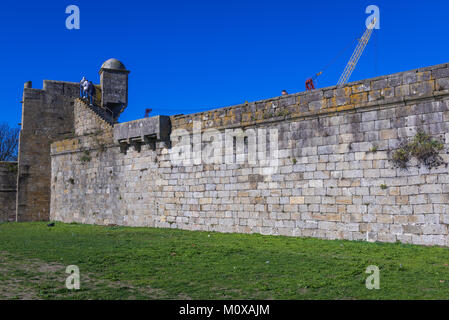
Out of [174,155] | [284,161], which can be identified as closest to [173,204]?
[174,155]

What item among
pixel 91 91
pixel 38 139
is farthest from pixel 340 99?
pixel 38 139

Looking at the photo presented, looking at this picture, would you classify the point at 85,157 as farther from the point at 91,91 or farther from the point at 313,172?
the point at 313,172

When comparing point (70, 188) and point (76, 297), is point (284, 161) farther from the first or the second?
point (70, 188)

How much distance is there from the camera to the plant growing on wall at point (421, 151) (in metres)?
9.47

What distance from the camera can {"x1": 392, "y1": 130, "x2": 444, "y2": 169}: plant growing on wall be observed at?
9469 millimetres

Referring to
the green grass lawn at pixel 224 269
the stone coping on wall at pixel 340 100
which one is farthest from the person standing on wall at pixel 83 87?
the green grass lawn at pixel 224 269

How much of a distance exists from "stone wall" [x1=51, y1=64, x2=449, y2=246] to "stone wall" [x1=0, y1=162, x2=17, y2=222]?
11434 millimetres

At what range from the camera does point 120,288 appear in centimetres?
619

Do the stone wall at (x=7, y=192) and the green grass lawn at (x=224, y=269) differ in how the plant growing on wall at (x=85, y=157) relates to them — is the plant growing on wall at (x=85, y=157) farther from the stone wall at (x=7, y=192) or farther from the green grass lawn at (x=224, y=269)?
Answer: the green grass lawn at (x=224, y=269)

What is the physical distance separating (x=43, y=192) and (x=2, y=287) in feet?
64.1

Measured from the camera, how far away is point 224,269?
7.49 metres

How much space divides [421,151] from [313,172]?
109 inches

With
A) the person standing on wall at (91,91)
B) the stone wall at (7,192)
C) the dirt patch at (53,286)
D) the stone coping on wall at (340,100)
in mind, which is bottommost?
the dirt patch at (53,286)

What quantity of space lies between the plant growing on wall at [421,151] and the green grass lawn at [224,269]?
5.99ft
